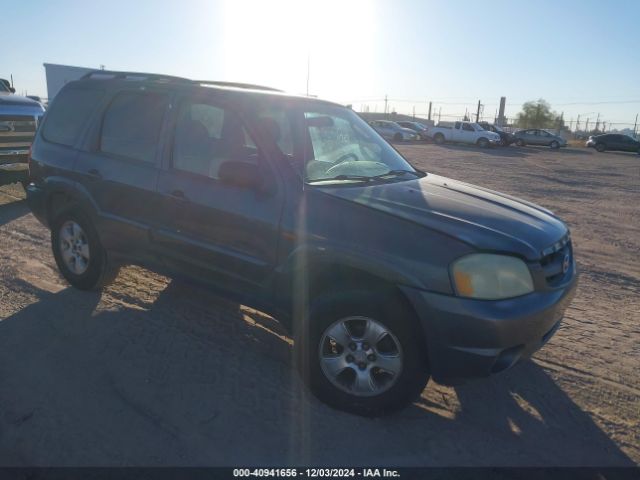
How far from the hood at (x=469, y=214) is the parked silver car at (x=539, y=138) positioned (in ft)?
118

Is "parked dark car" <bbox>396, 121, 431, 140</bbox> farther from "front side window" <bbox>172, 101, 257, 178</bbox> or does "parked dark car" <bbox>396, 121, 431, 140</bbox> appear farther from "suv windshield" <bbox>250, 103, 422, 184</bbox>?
"front side window" <bbox>172, 101, 257, 178</bbox>

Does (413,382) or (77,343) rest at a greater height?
(413,382)

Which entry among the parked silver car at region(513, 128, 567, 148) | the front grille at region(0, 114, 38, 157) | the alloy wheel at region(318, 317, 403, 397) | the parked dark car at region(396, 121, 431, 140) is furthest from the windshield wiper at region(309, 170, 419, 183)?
the parked silver car at region(513, 128, 567, 148)

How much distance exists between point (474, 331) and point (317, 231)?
3.44 ft

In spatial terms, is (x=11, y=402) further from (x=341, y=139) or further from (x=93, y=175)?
(x=341, y=139)

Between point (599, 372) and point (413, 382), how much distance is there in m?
1.64

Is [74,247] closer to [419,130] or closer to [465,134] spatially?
[465,134]

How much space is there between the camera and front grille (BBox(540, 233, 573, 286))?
115 inches

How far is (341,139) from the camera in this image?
3990 mm

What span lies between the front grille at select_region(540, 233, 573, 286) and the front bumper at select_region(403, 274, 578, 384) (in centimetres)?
21

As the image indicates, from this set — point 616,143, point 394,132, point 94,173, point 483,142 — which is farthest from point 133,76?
point 616,143

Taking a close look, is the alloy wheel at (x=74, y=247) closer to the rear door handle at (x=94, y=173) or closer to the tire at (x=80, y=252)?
the tire at (x=80, y=252)

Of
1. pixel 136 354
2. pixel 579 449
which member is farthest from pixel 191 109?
pixel 579 449

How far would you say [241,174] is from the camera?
3.11 m
